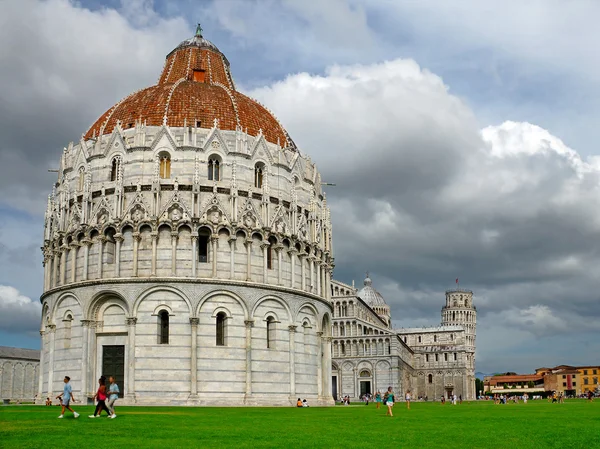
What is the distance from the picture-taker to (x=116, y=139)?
50469 mm

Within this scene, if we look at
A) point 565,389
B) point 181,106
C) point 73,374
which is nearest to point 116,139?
→ point 181,106

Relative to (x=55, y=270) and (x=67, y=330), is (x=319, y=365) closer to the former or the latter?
(x=67, y=330)

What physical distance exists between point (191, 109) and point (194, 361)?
18658 mm

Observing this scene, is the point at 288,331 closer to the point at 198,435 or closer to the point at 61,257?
the point at 61,257

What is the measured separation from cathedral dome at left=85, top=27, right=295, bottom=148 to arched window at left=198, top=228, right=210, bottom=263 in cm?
830

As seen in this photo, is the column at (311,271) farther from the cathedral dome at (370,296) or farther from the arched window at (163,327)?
the cathedral dome at (370,296)

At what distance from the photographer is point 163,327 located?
46.4m

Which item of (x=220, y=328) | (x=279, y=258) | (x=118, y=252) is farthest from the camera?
(x=279, y=258)

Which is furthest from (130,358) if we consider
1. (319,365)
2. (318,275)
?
(318,275)

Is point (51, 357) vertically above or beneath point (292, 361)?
above

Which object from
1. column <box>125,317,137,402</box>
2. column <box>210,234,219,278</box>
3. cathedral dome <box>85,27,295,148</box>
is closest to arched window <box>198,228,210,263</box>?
column <box>210,234,219,278</box>

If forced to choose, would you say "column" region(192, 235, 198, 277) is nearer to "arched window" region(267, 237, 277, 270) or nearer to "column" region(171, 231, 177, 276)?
"column" region(171, 231, 177, 276)

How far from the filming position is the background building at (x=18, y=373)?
341 feet

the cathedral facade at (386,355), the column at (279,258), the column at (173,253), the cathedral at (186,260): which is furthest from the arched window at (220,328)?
the cathedral facade at (386,355)
